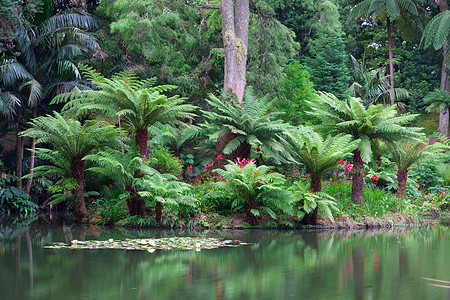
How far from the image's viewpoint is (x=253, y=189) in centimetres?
910

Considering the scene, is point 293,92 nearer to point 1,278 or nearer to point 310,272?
point 310,272

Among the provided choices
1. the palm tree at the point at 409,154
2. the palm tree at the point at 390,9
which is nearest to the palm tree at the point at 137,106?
the palm tree at the point at 409,154

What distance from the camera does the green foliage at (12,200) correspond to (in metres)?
12.7

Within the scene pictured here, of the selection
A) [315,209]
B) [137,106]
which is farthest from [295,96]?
[137,106]

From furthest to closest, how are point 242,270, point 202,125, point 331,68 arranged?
point 331,68
point 202,125
point 242,270

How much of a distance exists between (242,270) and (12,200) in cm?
951

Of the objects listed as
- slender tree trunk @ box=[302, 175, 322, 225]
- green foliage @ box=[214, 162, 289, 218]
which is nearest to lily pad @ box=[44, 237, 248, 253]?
green foliage @ box=[214, 162, 289, 218]

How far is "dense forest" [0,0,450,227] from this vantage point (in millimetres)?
9352

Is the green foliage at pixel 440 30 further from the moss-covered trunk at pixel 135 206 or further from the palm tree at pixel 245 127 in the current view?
the moss-covered trunk at pixel 135 206

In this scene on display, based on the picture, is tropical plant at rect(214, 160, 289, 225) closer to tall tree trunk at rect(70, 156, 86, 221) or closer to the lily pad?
the lily pad

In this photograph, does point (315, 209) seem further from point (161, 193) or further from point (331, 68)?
point (331, 68)

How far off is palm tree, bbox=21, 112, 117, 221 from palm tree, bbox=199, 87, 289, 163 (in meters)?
2.52

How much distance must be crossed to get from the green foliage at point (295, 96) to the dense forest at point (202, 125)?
47 mm

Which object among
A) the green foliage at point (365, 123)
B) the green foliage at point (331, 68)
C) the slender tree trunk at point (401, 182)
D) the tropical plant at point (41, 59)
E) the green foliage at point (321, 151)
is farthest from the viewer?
the green foliage at point (331, 68)
